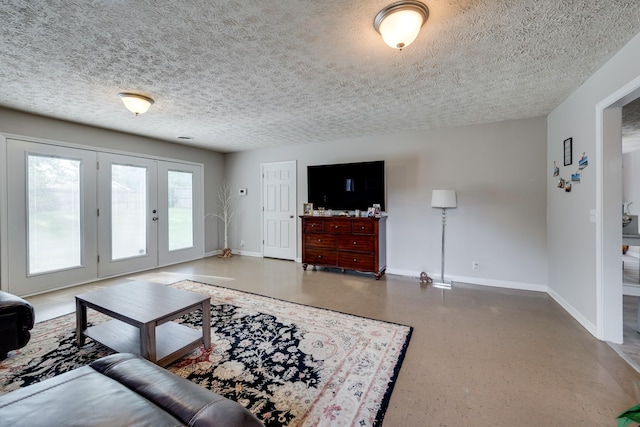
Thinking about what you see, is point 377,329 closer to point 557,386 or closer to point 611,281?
point 557,386

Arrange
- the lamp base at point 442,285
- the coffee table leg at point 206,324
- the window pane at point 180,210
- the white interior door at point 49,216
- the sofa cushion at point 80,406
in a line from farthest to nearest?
the window pane at point 180,210, the lamp base at point 442,285, the white interior door at point 49,216, the coffee table leg at point 206,324, the sofa cushion at point 80,406

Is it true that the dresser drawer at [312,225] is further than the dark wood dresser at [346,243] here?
Yes

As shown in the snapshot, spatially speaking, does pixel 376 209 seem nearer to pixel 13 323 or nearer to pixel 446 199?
pixel 446 199

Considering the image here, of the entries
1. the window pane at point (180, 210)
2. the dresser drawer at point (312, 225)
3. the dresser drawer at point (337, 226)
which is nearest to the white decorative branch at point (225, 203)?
the window pane at point (180, 210)

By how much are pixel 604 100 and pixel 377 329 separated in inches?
109

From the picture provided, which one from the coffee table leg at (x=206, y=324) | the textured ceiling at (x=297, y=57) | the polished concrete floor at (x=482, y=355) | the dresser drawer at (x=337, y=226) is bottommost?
the polished concrete floor at (x=482, y=355)

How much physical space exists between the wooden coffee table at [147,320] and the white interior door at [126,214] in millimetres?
2384

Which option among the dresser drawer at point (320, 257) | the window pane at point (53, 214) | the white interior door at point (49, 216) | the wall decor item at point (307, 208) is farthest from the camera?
the wall decor item at point (307, 208)

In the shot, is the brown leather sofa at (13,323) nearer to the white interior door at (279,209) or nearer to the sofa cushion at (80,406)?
the sofa cushion at (80,406)

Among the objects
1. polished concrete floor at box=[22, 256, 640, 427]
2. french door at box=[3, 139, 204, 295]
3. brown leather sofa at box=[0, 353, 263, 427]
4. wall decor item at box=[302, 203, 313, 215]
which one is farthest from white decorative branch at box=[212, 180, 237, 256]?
brown leather sofa at box=[0, 353, 263, 427]

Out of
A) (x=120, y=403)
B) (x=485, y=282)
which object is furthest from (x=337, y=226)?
(x=120, y=403)

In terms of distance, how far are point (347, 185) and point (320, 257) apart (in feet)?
4.36

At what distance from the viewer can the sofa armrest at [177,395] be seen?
0.88 metres

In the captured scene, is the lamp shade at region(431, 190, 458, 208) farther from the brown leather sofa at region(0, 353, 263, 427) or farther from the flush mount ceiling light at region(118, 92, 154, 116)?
the flush mount ceiling light at region(118, 92, 154, 116)
